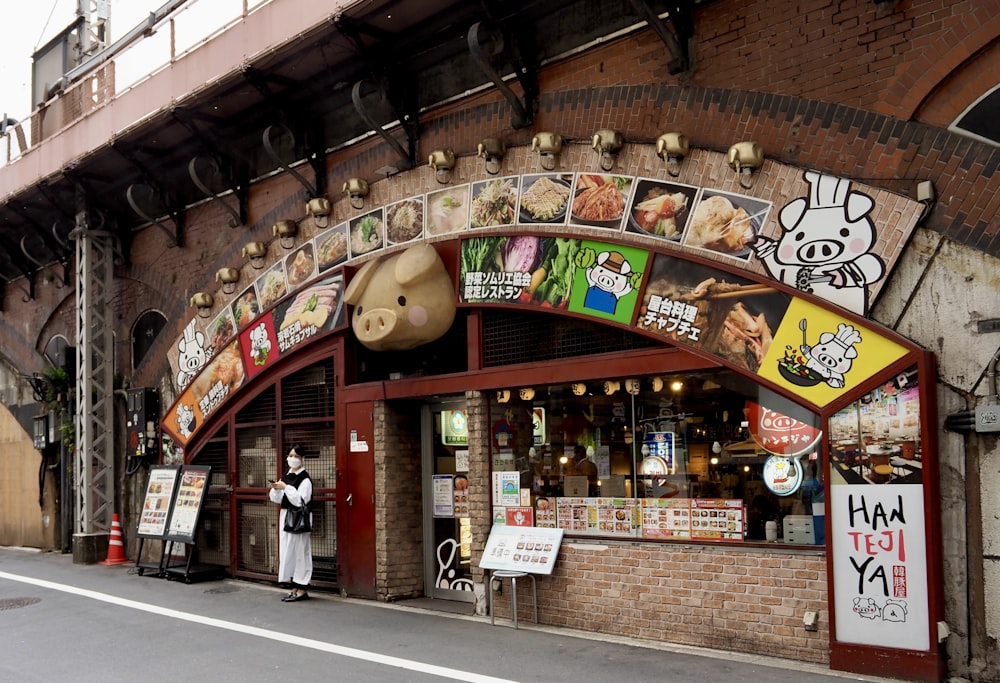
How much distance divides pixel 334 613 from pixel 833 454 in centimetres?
598

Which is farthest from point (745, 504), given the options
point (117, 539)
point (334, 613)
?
point (117, 539)

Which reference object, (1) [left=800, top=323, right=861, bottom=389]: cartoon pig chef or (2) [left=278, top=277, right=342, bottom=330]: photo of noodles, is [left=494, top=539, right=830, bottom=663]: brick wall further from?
(2) [left=278, top=277, right=342, bottom=330]: photo of noodles

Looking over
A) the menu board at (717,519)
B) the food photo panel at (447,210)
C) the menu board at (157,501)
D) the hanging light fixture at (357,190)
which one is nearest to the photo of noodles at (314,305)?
the hanging light fixture at (357,190)

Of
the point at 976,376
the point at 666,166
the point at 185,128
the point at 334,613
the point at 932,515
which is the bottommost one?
the point at 334,613

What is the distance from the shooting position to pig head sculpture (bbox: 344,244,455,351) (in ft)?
34.5

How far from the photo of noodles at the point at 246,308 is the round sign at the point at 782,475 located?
7.87 meters

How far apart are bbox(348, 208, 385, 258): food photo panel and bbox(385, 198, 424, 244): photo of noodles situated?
0.14 meters

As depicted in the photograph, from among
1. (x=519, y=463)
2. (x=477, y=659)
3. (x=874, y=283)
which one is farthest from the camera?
(x=519, y=463)

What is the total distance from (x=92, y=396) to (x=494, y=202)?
9.50 metres

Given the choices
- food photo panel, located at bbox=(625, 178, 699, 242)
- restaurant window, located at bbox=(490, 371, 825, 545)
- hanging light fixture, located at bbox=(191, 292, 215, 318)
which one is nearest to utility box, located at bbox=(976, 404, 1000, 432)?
restaurant window, located at bbox=(490, 371, 825, 545)

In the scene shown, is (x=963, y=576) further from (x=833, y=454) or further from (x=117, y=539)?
(x=117, y=539)

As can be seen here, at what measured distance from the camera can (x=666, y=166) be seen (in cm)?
877

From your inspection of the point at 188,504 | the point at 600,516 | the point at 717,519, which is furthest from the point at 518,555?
the point at 188,504

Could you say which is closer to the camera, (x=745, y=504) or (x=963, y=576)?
(x=963, y=576)
